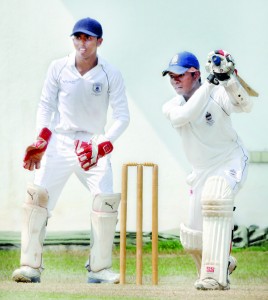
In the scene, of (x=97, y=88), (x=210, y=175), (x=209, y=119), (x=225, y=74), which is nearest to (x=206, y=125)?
(x=209, y=119)

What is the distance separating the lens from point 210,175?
5922 mm

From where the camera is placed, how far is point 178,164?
6.96 meters

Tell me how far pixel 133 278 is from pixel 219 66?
1.46 m

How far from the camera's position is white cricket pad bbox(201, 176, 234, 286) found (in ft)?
18.5

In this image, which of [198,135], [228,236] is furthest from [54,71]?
[228,236]

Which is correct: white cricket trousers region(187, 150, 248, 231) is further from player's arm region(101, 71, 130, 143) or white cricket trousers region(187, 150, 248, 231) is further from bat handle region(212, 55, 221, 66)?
bat handle region(212, 55, 221, 66)

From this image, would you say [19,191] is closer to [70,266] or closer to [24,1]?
[70,266]

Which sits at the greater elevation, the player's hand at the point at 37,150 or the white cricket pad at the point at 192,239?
the player's hand at the point at 37,150

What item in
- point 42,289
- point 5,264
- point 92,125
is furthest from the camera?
point 5,264

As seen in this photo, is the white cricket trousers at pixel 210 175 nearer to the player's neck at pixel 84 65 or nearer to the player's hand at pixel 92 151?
the player's hand at pixel 92 151

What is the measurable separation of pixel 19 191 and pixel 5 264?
41cm

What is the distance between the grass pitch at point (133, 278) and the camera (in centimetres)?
555

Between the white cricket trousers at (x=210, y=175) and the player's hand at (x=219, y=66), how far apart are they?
46 cm

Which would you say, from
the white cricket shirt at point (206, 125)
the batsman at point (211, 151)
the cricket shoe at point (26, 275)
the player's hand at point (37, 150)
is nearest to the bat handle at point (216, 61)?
the batsman at point (211, 151)
